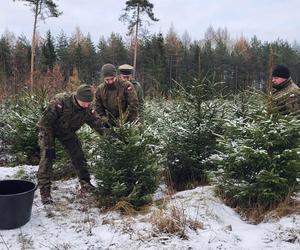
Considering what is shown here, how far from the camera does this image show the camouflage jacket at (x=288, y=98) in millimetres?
6016

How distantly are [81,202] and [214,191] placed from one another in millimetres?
2185

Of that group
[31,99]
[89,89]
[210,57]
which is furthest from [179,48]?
[89,89]

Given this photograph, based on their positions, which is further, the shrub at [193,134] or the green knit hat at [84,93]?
the shrub at [193,134]

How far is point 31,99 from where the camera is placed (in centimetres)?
972

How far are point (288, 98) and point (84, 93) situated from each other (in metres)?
3.31

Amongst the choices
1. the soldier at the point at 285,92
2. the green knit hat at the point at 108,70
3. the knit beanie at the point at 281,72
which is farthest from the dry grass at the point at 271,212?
the green knit hat at the point at 108,70

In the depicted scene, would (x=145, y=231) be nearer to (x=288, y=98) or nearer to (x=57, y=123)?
(x=57, y=123)

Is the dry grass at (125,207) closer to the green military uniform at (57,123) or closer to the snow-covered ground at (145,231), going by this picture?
the snow-covered ground at (145,231)

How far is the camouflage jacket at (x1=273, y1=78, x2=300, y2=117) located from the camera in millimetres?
6016

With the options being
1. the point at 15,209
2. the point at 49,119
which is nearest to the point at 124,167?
the point at 49,119

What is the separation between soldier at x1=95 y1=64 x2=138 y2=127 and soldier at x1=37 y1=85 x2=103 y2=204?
0.77 meters

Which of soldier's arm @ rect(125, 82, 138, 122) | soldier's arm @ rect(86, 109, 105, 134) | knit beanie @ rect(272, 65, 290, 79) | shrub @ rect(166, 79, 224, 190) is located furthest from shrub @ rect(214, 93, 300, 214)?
soldier's arm @ rect(86, 109, 105, 134)

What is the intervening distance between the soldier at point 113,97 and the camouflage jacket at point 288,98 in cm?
249

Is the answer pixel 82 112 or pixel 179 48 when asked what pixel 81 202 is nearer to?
pixel 82 112
